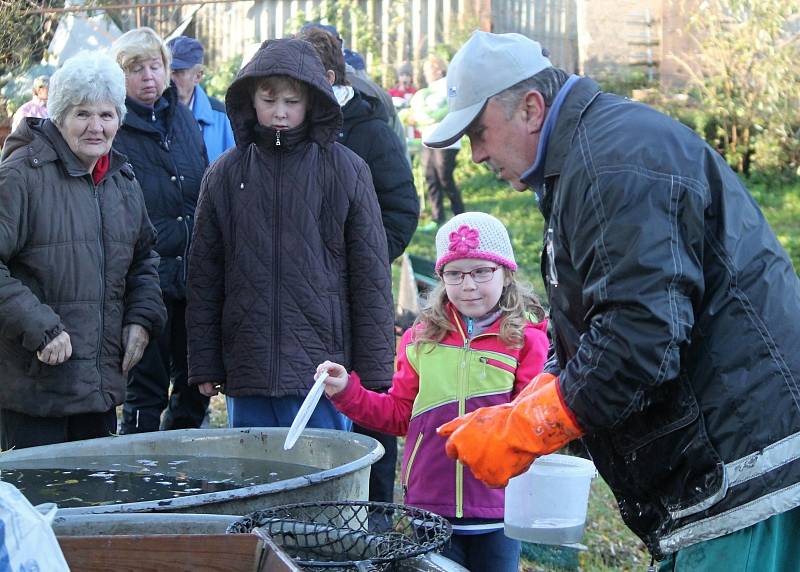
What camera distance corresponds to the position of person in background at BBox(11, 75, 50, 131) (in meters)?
6.89

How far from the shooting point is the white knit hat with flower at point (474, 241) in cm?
402

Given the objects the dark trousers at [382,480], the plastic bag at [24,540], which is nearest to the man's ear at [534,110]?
the plastic bag at [24,540]

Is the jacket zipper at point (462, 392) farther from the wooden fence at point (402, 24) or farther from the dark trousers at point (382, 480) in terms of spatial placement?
the wooden fence at point (402, 24)

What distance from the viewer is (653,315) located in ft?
8.23

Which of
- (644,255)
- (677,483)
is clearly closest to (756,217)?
(644,255)

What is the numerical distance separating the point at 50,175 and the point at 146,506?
1754 mm

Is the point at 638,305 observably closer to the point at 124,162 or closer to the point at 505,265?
the point at 505,265

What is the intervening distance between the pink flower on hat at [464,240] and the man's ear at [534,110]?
3.96 ft

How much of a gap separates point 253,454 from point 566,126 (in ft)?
6.71

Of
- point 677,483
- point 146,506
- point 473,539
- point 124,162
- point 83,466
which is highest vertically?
point 124,162

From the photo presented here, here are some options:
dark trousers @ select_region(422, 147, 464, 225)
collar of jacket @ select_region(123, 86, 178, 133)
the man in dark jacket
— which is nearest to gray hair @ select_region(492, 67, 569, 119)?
the man in dark jacket

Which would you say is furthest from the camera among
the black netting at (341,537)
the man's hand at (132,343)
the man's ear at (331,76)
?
the man's ear at (331,76)

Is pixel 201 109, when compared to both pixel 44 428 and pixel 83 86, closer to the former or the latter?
pixel 83 86

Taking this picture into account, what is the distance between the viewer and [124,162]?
15.7ft
